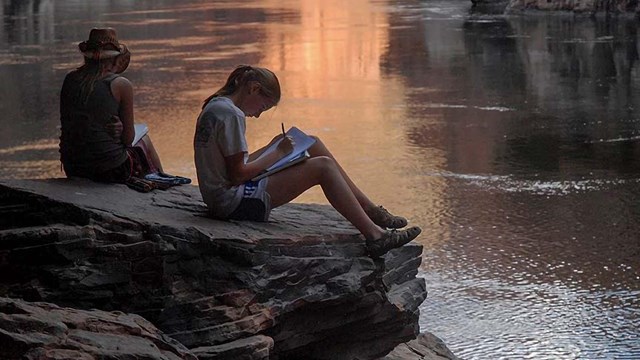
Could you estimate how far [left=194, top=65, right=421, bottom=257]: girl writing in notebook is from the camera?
646cm

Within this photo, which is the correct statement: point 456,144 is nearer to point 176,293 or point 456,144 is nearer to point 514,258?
point 514,258

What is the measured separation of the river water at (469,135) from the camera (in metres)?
8.92

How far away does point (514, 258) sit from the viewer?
10.0 meters

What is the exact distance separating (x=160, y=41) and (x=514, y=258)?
74.4ft

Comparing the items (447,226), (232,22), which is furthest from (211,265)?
(232,22)

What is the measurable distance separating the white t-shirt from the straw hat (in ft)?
2.62

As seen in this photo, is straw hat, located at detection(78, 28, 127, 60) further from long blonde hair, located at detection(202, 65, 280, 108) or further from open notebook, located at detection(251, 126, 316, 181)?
open notebook, located at detection(251, 126, 316, 181)

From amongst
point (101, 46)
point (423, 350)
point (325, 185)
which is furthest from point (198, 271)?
point (423, 350)

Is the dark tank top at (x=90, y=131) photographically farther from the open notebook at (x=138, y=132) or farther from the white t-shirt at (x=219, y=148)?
the white t-shirt at (x=219, y=148)

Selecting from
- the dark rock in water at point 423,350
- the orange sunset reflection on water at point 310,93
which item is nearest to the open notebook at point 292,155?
the dark rock in water at point 423,350

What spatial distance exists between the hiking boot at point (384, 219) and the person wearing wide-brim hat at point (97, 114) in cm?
146

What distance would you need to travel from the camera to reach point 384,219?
7.03 m

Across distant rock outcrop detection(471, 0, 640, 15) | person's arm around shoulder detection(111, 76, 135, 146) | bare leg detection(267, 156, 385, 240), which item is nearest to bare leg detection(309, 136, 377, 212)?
bare leg detection(267, 156, 385, 240)

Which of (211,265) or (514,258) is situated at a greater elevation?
(211,265)
